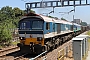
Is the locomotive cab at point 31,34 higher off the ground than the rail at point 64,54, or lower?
higher

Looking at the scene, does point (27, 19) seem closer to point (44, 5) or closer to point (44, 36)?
point (44, 36)

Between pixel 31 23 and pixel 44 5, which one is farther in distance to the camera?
pixel 44 5

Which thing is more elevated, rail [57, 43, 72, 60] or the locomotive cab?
the locomotive cab

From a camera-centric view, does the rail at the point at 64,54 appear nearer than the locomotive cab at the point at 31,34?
Yes

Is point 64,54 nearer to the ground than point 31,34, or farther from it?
nearer to the ground

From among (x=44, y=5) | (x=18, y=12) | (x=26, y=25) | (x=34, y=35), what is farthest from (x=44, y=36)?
(x=18, y=12)

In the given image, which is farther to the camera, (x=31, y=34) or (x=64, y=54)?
(x=31, y=34)

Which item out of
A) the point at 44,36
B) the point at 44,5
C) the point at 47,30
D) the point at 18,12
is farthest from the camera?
the point at 18,12

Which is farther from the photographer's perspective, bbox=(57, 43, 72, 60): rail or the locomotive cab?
the locomotive cab

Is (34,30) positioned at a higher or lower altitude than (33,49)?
higher

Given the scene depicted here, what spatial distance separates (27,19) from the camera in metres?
13.6

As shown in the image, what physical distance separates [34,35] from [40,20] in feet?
4.05

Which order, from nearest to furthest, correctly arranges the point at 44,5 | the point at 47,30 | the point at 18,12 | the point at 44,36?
the point at 44,36 → the point at 47,30 → the point at 44,5 → the point at 18,12

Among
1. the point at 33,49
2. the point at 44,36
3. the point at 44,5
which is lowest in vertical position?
the point at 33,49
